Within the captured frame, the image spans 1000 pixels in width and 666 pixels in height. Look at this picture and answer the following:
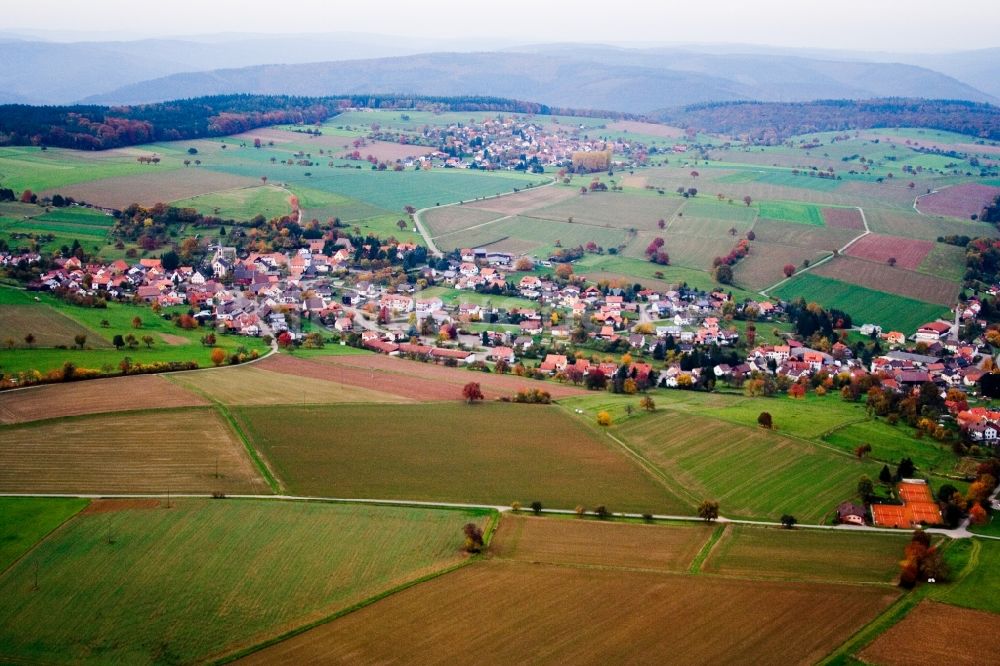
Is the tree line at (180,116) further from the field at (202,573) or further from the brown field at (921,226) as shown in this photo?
the brown field at (921,226)

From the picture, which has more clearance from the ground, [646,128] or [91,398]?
[646,128]

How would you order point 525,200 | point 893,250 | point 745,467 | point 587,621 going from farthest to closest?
1. point 525,200
2. point 893,250
3. point 745,467
4. point 587,621

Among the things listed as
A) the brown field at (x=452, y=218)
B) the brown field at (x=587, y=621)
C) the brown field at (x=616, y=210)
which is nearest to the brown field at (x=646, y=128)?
the brown field at (x=616, y=210)

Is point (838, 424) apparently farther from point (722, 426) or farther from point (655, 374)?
point (655, 374)

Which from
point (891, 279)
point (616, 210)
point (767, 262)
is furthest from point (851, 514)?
point (616, 210)

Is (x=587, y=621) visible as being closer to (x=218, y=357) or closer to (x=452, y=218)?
(x=218, y=357)

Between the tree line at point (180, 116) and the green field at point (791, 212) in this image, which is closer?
the green field at point (791, 212)
